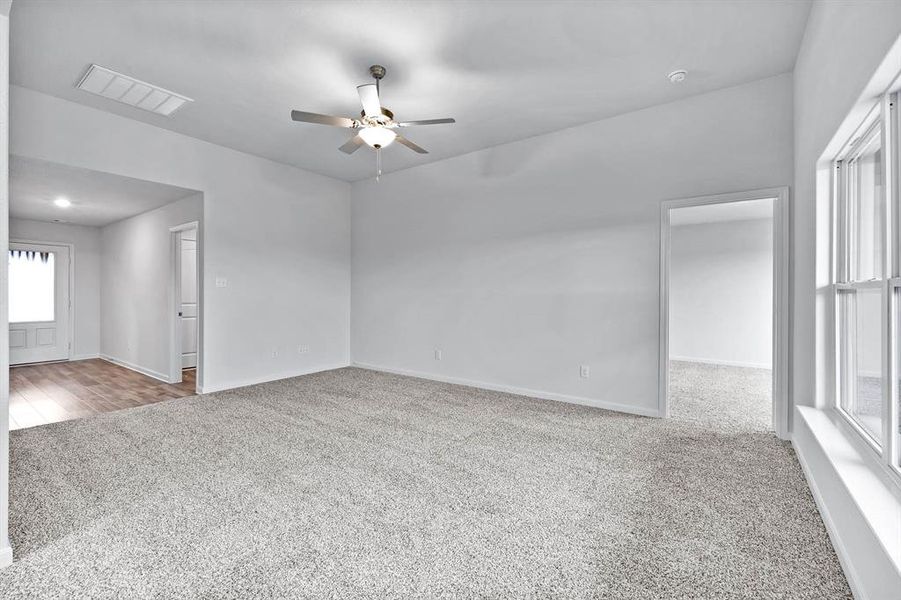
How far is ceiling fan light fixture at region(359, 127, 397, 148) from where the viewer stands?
127 inches

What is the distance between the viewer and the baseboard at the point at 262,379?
492cm

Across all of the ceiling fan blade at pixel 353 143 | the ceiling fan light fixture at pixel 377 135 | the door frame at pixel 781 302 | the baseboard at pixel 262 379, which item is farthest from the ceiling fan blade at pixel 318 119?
the baseboard at pixel 262 379

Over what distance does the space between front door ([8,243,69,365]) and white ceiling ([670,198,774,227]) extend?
1005cm

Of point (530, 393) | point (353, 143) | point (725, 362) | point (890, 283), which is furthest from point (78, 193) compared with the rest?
point (725, 362)

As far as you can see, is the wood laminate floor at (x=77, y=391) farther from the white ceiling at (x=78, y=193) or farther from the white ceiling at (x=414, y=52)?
the white ceiling at (x=414, y=52)

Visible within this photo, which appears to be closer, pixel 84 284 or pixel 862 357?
pixel 862 357

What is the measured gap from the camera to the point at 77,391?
5145mm

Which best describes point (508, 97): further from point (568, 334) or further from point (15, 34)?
point (15, 34)

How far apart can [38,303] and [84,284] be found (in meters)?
0.68

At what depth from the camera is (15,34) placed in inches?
109

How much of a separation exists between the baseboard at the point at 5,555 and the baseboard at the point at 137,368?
4200mm

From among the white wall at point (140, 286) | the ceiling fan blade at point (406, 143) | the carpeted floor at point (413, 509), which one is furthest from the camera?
the white wall at point (140, 286)

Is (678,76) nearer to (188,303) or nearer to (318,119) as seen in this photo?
(318,119)

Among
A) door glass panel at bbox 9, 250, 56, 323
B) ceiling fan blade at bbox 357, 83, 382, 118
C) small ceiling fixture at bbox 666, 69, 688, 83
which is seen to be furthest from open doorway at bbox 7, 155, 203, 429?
small ceiling fixture at bbox 666, 69, 688, 83
